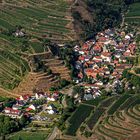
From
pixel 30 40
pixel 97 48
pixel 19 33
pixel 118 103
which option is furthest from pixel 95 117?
pixel 19 33

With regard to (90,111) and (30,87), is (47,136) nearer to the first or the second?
(90,111)

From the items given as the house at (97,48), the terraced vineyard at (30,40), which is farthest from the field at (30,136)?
the house at (97,48)

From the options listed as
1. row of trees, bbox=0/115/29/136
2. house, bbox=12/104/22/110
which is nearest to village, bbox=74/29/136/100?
house, bbox=12/104/22/110

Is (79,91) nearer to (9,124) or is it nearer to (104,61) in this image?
(9,124)

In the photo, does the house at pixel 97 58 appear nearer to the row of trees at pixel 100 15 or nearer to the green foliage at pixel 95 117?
the row of trees at pixel 100 15

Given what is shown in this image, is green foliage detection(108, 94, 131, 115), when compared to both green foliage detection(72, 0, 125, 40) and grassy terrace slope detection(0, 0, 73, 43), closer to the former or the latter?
grassy terrace slope detection(0, 0, 73, 43)

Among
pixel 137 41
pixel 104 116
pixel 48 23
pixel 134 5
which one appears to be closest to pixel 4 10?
pixel 48 23
